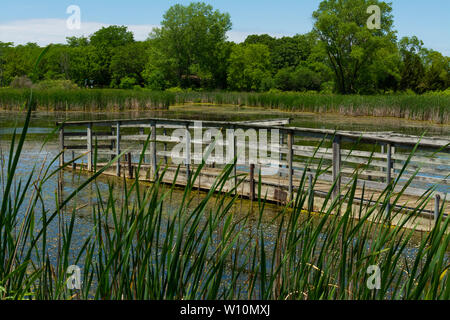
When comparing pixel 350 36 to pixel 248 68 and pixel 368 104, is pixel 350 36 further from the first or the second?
pixel 368 104

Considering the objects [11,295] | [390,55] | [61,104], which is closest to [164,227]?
[11,295]

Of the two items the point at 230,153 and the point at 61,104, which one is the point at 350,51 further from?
the point at 230,153

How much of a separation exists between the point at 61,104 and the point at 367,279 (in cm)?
3399

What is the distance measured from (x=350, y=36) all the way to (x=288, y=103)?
23195 millimetres

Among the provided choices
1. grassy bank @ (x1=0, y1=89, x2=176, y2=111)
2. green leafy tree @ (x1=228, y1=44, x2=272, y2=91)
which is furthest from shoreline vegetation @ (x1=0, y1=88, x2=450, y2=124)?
green leafy tree @ (x1=228, y1=44, x2=272, y2=91)

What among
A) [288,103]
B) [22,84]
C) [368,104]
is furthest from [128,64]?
[368,104]

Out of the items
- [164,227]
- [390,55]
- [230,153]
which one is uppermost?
[390,55]

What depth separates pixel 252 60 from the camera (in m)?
79.4

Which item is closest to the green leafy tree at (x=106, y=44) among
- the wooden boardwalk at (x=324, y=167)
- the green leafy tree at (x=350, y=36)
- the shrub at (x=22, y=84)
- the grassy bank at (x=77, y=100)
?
the shrub at (x=22, y=84)

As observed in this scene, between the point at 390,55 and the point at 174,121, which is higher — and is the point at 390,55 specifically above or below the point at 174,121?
above

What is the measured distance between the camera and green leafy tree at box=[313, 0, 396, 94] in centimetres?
5716

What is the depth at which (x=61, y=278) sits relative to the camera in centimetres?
311

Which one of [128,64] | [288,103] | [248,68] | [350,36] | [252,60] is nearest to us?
[288,103]

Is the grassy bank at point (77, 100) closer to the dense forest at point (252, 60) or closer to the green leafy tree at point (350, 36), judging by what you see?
the dense forest at point (252, 60)
